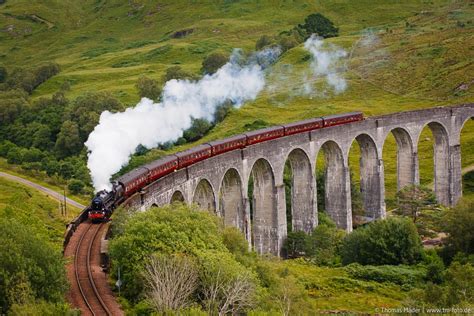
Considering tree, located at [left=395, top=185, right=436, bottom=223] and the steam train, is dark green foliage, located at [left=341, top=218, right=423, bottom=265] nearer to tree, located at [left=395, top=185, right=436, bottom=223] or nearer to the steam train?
tree, located at [left=395, top=185, right=436, bottom=223]

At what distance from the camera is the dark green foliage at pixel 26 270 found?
1142 inches

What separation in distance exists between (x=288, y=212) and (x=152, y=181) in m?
26.6

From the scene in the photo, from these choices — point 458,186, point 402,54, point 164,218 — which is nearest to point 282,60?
point 402,54

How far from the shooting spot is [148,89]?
11600cm

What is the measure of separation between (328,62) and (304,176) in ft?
221

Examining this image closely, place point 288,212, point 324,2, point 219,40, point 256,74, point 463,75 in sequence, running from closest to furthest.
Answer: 1. point 288,212
2. point 463,75
3. point 256,74
4. point 219,40
5. point 324,2

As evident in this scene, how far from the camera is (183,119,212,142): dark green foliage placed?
9775 cm

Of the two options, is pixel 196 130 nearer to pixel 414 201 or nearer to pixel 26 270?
pixel 414 201

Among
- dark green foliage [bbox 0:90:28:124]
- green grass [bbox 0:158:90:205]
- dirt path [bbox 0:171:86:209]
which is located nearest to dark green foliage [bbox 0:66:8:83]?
dark green foliage [bbox 0:90:28:124]

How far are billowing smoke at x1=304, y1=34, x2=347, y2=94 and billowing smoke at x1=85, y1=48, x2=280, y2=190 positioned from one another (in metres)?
8.11

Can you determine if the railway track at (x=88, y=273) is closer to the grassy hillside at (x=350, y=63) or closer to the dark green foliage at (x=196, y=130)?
the grassy hillside at (x=350, y=63)

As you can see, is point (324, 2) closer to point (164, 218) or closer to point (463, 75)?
point (463, 75)

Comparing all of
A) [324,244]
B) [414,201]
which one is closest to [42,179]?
[324,244]

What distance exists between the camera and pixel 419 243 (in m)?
56.3
